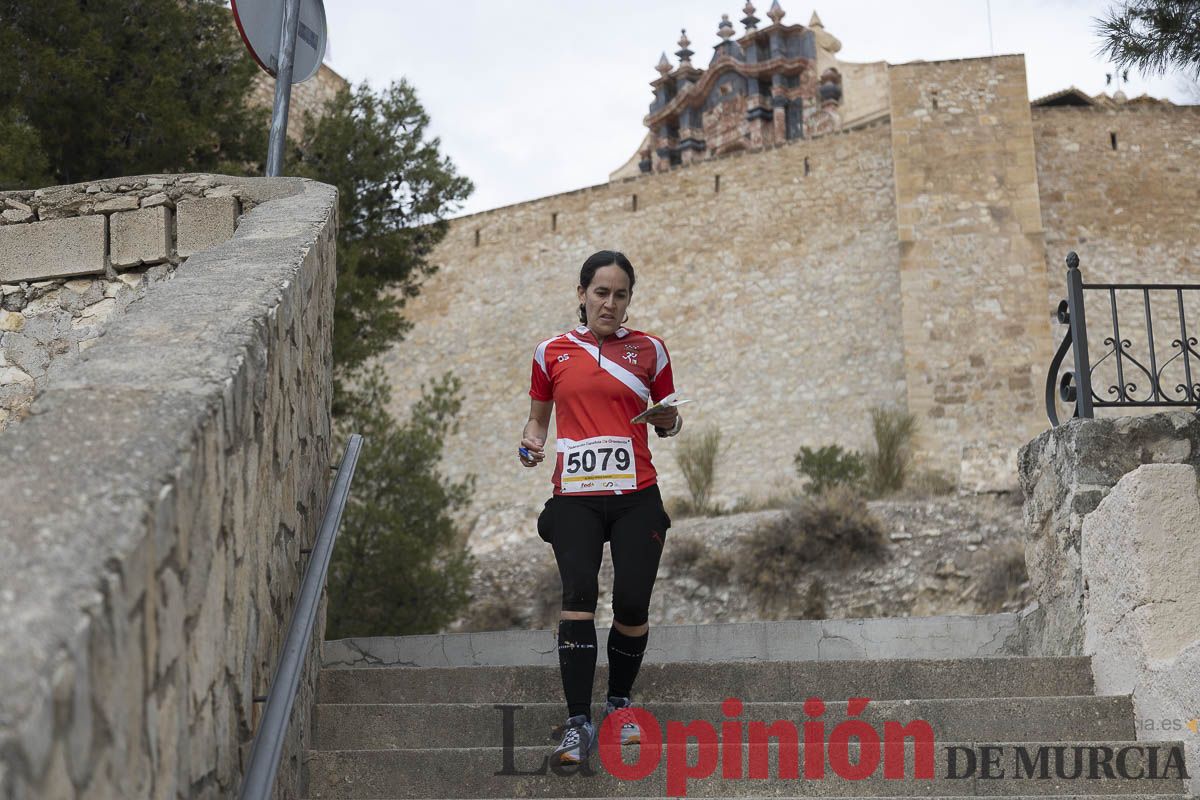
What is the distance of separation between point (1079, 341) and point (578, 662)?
8.88 feet

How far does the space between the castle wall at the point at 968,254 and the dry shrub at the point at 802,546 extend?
3703 millimetres

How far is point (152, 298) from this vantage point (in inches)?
129

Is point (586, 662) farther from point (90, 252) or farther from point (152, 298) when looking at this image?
point (90, 252)

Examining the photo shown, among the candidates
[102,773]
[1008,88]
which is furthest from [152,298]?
[1008,88]

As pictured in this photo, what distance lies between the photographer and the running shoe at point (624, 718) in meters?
3.76

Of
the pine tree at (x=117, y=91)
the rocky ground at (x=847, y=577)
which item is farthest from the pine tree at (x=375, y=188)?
the rocky ground at (x=847, y=577)

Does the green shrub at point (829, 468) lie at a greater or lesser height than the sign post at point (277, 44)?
lesser

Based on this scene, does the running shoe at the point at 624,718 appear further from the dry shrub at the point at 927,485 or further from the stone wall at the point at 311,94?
the stone wall at the point at 311,94

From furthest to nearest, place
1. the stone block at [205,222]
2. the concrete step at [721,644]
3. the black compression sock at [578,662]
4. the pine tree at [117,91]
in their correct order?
the pine tree at [117,91] → the concrete step at [721,644] → the stone block at [205,222] → the black compression sock at [578,662]

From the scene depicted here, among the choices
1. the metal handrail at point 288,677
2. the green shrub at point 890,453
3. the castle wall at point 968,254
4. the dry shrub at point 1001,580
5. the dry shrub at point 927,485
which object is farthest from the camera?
the castle wall at point 968,254

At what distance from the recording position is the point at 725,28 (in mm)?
50344

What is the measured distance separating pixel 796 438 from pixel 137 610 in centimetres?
1733

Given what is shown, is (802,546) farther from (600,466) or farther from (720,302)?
(600,466)

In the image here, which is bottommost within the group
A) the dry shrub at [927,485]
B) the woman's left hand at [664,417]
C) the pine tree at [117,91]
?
the woman's left hand at [664,417]
